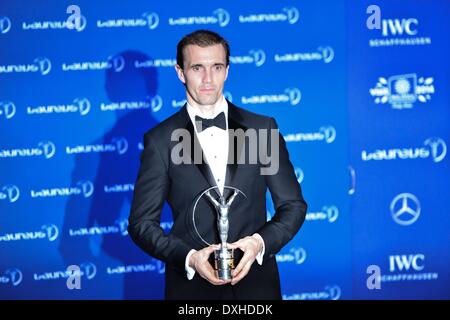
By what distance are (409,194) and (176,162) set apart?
10.4ft

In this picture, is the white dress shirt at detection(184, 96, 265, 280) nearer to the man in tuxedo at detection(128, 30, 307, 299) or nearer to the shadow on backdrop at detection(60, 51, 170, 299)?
the man in tuxedo at detection(128, 30, 307, 299)

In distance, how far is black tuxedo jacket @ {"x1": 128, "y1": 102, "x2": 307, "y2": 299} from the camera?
3004mm

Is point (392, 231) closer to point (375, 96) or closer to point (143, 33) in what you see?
point (375, 96)

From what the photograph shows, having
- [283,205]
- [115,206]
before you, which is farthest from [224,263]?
[115,206]

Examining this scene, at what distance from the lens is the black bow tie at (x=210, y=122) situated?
3145 millimetres

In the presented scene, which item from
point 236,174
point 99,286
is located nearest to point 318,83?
point 99,286

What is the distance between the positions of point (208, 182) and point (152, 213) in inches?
11.0

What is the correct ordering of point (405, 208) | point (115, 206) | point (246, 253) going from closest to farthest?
1. point (246, 253)
2. point (115, 206)
3. point (405, 208)

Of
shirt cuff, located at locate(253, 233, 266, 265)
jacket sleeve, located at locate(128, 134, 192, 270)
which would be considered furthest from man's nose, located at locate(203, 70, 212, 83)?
shirt cuff, located at locate(253, 233, 266, 265)

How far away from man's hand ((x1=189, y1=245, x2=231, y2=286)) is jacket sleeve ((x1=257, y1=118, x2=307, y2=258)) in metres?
0.27

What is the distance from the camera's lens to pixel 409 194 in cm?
574

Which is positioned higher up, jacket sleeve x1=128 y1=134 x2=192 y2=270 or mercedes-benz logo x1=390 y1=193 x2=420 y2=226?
mercedes-benz logo x1=390 y1=193 x2=420 y2=226

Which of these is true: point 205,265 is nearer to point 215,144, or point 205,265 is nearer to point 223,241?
point 223,241

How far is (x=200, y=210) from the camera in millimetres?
3037
